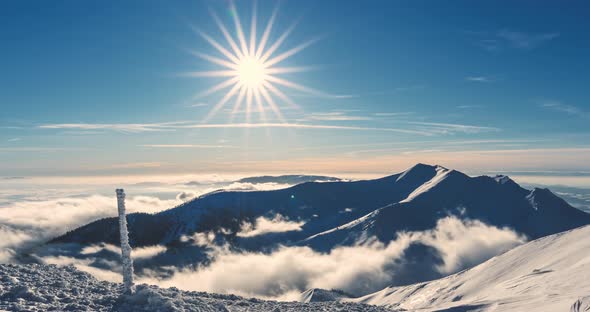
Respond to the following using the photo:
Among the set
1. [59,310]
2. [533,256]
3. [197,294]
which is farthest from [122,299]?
[533,256]

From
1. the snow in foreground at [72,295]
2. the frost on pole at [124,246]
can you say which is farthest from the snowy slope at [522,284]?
the frost on pole at [124,246]

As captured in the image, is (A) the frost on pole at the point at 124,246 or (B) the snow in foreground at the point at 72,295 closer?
(B) the snow in foreground at the point at 72,295

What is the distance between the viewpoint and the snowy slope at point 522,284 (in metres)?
46.4

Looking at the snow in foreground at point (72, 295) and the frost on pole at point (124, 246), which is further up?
the frost on pole at point (124, 246)

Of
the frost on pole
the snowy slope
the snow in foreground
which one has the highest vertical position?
the frost on pole

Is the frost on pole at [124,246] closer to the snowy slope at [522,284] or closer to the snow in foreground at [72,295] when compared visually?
the snow in foreground at [72,295]

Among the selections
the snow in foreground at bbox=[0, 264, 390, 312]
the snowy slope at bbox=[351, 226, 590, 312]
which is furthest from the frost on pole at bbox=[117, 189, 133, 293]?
the snowy slope at bbox=[351, 226, 590, 312]

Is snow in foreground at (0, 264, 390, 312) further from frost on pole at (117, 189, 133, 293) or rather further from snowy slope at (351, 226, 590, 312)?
snowy slope at (351, 226, 590, 312)

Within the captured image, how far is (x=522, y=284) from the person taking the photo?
70.6m

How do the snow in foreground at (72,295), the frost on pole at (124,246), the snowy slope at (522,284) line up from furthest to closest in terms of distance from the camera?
1. the snowy slope at (522,284)
2. the frost on pole at (124,246)
3. the snow in foreground at (72,295)

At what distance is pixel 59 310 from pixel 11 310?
2.19 metres

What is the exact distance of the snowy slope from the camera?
46375 millimetres

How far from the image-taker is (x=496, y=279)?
109m

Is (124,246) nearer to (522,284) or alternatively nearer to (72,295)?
(72,295)
